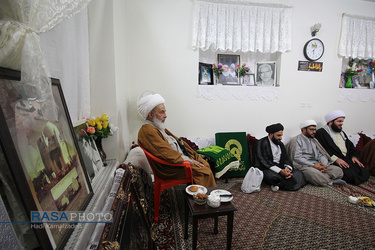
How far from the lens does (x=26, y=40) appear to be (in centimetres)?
65

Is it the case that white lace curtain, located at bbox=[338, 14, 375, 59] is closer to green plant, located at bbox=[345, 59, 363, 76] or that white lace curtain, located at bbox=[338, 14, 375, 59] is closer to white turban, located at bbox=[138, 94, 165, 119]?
green plant, located at bbox=[345, 59, 363, 76]

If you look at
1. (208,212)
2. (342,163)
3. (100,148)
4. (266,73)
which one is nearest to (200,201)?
(208,212)

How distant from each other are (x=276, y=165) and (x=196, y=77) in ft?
6.38

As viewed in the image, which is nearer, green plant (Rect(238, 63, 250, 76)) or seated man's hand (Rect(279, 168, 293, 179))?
seated man's hand (Rect(279, 168, 293, 179))

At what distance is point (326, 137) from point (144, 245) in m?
3.40

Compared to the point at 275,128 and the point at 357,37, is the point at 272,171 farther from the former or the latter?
the point at 357,37

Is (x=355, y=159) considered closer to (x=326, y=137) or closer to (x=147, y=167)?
(x=326, y=137)

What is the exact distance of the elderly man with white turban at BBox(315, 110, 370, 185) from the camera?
294 cm

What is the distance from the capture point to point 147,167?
8.13ft

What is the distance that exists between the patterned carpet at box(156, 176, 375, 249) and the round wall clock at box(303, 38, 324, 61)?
243 cm

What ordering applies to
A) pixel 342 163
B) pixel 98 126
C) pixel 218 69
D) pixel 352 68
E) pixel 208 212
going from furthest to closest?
1. pixel 352 68
2. pixel 218 69
3. pixel 342 163
4. pixel 98 126
5. pixel 208 212

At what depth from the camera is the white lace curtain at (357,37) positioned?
356cm

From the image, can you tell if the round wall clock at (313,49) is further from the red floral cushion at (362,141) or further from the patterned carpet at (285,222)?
the patterned carpet at (285,222)

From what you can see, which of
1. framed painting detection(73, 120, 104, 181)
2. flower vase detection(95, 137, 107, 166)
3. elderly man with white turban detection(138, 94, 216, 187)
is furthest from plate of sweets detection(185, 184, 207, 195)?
flower vase detection(95, 137, 107, 166)
